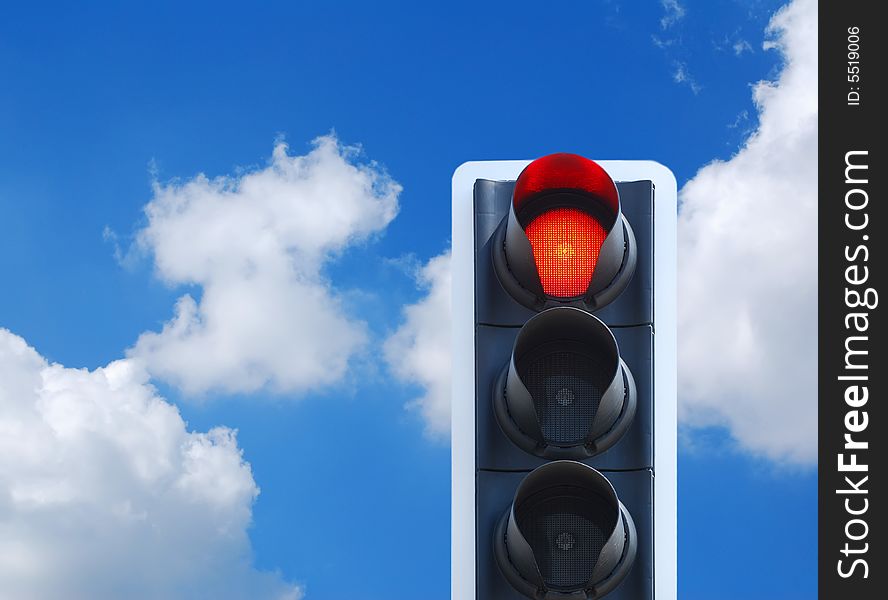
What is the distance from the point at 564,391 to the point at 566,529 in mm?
434

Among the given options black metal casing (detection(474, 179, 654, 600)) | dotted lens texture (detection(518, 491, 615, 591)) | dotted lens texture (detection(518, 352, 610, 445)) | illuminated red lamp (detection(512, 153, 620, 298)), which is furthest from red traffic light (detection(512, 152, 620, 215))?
dotted lens texture (detection(518, 491, 615, 591))

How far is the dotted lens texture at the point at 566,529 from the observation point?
3.58 metres

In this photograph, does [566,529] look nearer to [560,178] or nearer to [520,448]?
[520,448]

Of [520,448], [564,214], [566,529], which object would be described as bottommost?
[566,529]

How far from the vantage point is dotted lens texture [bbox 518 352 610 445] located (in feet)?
11.8

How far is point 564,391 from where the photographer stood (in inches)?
143

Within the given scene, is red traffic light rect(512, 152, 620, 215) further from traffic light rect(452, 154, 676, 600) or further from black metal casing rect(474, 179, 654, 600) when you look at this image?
black metal casing rect(474, 179, 654, 600)

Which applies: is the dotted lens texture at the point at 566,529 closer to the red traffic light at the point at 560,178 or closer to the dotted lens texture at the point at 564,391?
the dotted lens texture at the point at 564,391

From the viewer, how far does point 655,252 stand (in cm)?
387
